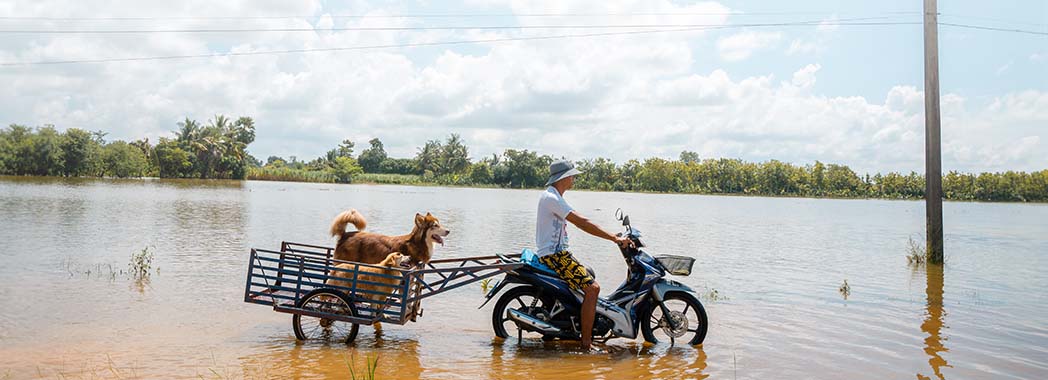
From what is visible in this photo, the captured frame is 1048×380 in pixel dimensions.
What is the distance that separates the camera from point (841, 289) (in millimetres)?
12242

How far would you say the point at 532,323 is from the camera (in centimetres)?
706

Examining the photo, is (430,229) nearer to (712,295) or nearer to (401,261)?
(401,261)

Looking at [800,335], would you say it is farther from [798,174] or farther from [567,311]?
[798,174]

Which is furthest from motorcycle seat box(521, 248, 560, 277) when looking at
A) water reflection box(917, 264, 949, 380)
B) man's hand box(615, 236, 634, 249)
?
water reflection box(917, 264, 949, 380)

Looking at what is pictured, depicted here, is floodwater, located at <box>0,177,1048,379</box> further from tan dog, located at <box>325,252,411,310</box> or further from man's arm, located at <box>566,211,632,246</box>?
man's arm, located at <box>566,211,632,246</box>

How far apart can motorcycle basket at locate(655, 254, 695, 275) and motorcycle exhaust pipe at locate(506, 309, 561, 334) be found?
1280 mm

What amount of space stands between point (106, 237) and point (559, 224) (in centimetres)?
1560

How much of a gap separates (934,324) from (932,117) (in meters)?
6.90

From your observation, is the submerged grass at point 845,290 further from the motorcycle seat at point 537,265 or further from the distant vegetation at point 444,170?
the distant vegetation at point 444,170

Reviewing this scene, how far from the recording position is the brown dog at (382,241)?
7.67 meters

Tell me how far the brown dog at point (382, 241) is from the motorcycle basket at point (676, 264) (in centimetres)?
234

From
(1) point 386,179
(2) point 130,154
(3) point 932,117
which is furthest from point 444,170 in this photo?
(3) point 932,117

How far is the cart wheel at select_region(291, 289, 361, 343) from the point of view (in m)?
6.90

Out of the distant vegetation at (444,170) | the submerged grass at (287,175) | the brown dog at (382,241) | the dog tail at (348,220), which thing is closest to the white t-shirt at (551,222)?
the brown dog at (382,241)
